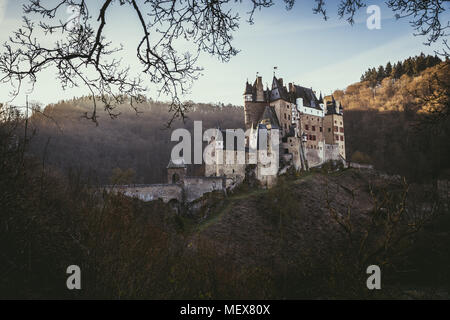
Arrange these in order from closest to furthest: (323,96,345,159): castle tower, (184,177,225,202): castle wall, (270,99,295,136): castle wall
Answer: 1. (184,177,225,202): castle wall
2. (270,99,295,136): castle wall
3. (323,96,345,159): castle tower

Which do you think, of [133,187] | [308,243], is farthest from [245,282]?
[133,187]

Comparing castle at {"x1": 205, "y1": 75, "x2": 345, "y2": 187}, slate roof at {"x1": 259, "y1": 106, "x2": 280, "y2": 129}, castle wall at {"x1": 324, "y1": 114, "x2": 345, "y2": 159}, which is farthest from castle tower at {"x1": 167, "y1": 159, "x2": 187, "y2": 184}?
castle wall at {"x1": 324, "y1": 114, "x2": 345, "y2": 159}

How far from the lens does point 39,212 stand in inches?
231

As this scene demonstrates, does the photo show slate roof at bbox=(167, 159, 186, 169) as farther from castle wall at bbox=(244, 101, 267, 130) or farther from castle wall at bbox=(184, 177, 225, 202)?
castle wall at bbox=(244, 101, 267, 130)

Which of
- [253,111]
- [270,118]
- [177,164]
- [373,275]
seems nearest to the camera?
[373,275]

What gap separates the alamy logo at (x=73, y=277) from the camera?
5324mm

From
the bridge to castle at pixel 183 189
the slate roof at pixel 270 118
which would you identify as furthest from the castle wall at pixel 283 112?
the bridge to castle at pixel 183 189

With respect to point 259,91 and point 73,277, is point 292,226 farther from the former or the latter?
point 73,277

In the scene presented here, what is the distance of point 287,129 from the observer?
45438 mm

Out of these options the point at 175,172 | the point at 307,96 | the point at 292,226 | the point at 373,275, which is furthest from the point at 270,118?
the point at 373,275

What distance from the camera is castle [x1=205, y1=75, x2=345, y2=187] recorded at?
3979cm

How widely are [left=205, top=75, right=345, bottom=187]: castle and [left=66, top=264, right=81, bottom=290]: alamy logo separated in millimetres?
33338

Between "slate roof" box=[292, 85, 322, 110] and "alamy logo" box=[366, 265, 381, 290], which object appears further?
"slate roof" box=[292, 85, 322, 110]

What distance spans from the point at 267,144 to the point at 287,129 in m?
5.73
